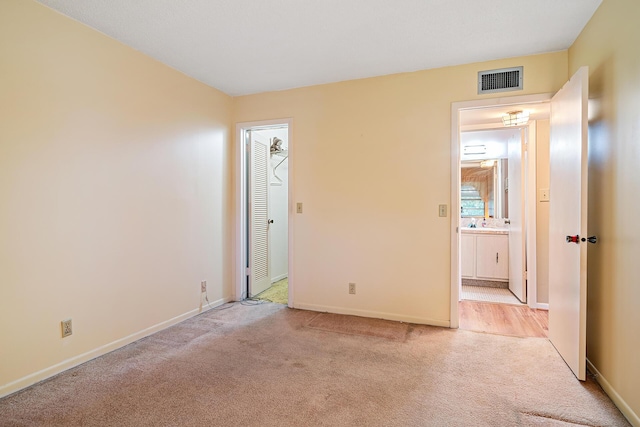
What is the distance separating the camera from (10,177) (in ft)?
6.54

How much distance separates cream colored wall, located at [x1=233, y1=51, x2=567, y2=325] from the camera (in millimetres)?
3131

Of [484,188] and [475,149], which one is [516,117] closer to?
[475,149]

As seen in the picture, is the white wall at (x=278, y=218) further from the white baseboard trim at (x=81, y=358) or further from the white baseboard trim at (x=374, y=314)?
the white baseboard trim at (x=81, y=358)

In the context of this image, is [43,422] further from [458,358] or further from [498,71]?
[498,71]

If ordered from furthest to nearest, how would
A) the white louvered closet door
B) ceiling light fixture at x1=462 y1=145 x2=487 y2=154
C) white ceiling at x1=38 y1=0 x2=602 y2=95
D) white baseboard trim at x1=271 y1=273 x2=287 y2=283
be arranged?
ceiling light fixture at x1=462 y1=145 x2=487 y2=154, white baseboard trim at x1=271 y1=273 x2=287 y2=283, the white louvered closet door, white ceiling at x1=38 y1=0 x2=602 y2=95

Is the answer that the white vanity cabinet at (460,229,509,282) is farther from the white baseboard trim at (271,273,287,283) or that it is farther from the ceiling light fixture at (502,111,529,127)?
the white baseboard trim at (271,273,287,283)

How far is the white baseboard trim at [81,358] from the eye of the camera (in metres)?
2.00

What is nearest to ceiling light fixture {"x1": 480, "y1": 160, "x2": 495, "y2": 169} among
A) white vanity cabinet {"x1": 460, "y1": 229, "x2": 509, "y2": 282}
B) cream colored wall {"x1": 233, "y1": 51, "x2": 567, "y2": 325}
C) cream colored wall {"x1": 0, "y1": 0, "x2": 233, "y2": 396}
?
white vanity cabinet {"x1": 460, "y1": 229, "x2": 509, "y2": 282}

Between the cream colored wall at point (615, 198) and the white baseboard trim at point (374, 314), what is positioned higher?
the cream colored wall at point (615, 198)

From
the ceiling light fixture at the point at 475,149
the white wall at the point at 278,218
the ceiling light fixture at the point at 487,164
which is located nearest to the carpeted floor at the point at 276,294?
the white wall at the point at 278,218

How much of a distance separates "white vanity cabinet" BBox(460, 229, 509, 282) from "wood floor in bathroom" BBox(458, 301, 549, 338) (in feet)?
3.13

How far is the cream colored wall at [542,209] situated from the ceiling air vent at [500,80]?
1.04m

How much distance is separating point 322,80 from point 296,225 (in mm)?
1583

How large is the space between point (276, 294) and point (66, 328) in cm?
234
